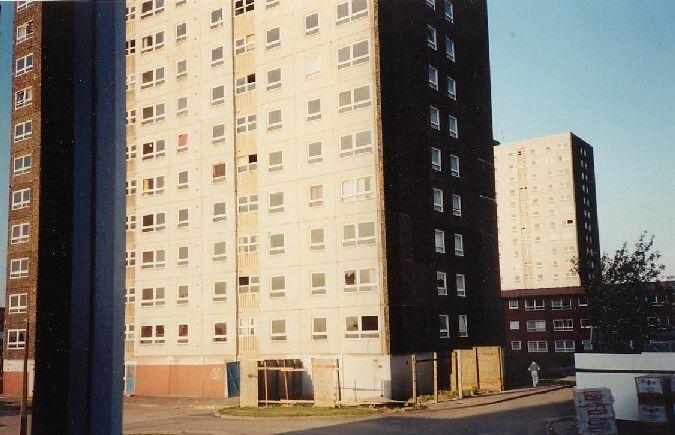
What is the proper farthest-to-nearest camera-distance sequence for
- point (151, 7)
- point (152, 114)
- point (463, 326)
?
point (151, 7) → point (152, 114) → point (463, 326)

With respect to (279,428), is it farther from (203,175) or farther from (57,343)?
(203,175)

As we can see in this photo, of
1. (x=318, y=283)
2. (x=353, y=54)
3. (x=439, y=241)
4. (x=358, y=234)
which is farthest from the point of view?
(x=439, y=241)

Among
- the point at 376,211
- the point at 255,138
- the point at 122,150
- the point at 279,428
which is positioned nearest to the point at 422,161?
the point at 376,211

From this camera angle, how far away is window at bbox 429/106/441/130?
44188mm

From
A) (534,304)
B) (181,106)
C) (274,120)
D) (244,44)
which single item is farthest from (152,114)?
(534,304)

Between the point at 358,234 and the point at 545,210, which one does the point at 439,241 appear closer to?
the point at 358,234

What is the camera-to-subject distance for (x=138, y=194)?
48.6 m

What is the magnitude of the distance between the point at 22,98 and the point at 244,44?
43.0m

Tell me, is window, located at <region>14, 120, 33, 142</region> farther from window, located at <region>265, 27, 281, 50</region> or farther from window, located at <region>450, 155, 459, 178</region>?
window, located at <region>450, 155, 459, 178</region>

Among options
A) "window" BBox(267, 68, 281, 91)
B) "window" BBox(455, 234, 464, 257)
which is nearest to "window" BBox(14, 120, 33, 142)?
"window" BBox(267, 68, 281, 91)

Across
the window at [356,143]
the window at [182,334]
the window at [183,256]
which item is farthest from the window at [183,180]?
the window at [356,143]

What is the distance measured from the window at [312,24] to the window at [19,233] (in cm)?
3864

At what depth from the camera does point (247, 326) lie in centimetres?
4147

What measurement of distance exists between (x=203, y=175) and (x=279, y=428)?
85.6 feet
